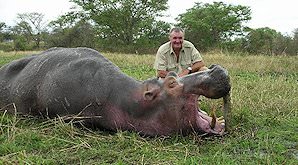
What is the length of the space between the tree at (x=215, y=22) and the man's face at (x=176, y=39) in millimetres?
27365

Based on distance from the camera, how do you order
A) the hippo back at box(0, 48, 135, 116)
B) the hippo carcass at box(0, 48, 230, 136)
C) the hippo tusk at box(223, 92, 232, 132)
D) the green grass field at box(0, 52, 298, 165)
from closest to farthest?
the green grass field at box(0, 52, 298, 165), the hippo carcass at box(0, 48, 230, 136), the hippo tusk at box(223, 92, 232, 132), the hippo back at box(0, 48, 135, 116)

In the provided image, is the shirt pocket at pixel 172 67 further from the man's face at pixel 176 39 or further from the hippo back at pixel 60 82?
the hippo back at pixel 60 82

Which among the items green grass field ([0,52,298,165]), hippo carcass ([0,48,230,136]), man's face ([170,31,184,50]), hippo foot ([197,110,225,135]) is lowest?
green grass field ([0,52,298,165])

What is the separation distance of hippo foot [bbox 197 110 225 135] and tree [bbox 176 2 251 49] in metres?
29.1

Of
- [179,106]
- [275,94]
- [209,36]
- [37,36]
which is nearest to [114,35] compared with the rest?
[209,36]

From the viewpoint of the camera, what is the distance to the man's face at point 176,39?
5.05 m

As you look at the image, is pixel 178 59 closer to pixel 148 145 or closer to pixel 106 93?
pixel 106 93

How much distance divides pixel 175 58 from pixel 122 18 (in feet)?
91.8

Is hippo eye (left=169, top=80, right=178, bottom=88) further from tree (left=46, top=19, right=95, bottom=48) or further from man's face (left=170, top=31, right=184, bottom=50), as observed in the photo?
tree (left=46, top=19, right=95, bottom=48)

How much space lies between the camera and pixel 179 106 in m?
3.08

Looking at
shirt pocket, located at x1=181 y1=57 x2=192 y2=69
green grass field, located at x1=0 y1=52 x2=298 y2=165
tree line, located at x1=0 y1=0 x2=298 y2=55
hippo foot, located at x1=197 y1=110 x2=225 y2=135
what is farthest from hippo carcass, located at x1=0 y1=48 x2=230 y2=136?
tree line, located at x1=0 y1=0 x2=298 y2=55

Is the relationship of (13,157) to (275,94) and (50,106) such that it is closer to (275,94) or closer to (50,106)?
(50,106)

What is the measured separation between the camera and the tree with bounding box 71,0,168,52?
32.5 m

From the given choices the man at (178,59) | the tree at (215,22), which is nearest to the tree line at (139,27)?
the tree at (215,22)
